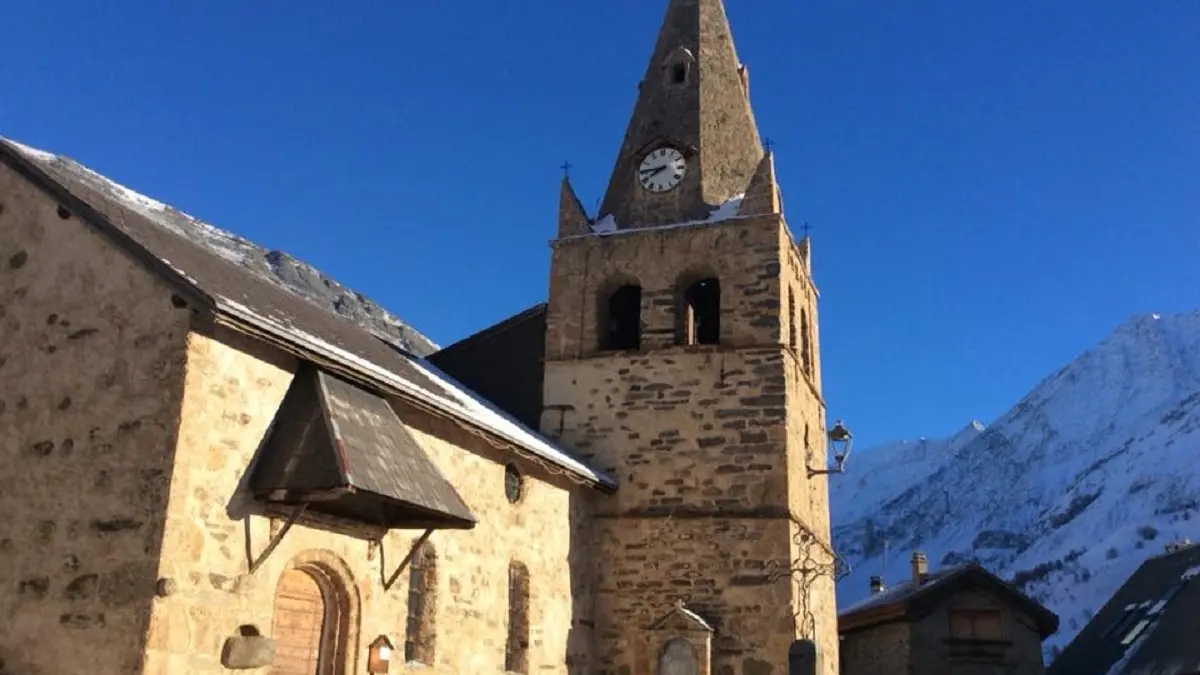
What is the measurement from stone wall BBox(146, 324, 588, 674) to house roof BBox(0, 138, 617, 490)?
1.19ft

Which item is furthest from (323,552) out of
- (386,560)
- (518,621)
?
(518,621)

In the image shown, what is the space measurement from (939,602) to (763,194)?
442 inches

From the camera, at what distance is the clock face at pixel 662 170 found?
68.5 feet

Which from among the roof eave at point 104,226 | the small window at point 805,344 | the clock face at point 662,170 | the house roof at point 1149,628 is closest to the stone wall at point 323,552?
the roof eave at point 104,226

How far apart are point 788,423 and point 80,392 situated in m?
11.0

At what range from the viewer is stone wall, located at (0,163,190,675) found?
997cm

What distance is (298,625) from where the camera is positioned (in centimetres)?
1162

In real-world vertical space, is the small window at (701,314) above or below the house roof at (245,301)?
above

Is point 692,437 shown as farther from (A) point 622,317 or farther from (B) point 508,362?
(B) point 508,362

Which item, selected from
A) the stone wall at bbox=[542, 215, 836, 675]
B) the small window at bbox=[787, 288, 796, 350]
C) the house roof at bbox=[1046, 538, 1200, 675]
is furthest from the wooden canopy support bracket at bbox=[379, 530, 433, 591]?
the house roof at bbox=[1046, 538, 1200, 675]

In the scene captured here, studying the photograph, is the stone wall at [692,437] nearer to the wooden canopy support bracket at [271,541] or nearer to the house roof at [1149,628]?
the wooden canopy support bracket at [271,541]

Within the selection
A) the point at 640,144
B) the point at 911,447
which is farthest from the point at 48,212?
the point at 911,447

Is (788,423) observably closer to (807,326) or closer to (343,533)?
(807,326)

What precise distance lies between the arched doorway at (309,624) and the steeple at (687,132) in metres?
10.5
